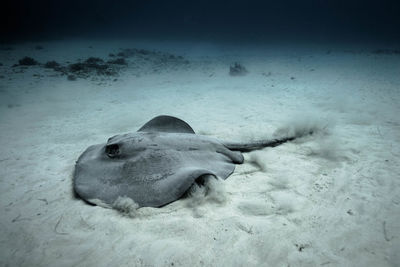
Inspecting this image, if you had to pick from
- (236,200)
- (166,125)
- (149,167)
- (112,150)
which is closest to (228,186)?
→ (236,200)

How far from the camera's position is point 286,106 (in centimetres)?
727

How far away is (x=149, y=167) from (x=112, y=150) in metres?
0.65

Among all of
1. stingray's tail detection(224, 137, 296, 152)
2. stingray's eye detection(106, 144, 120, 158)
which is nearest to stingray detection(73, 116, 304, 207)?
stingray's eye detection(106, 144, 120, 158)

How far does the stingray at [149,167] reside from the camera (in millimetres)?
2520

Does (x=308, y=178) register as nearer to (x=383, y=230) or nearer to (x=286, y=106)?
(x=383, y=230)

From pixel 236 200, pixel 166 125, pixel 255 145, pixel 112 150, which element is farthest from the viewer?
pixel 166 125

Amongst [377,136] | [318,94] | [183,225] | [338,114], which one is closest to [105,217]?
[183,225]

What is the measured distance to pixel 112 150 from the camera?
2990 mm

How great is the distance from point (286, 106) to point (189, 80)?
6.49 m

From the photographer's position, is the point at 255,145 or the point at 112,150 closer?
the point at 112,150

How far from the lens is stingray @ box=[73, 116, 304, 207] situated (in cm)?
252

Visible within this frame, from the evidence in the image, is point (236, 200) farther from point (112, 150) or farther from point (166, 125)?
point (166, 125)

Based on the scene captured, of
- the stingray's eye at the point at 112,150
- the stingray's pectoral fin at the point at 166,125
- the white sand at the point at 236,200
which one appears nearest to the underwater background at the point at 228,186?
the white sand at the point at 236,200

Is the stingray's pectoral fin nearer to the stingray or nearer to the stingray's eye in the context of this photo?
the stingray
